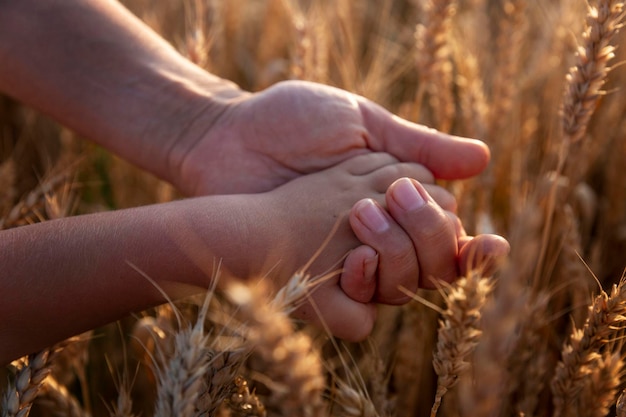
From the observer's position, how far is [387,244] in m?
1.03

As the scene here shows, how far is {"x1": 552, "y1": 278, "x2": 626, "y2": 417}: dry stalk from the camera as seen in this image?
76cm

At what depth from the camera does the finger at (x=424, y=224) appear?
39.9 inches

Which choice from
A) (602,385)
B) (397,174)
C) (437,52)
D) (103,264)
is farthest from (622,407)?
Result: (437,52)

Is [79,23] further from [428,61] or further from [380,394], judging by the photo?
[380,394]

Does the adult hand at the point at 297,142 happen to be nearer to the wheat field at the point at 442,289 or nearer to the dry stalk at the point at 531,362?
the wheat field at the point at 442,289

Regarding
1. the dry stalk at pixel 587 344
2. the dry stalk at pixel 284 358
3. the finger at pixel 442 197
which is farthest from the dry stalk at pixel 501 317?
the finger at pixel 442 197

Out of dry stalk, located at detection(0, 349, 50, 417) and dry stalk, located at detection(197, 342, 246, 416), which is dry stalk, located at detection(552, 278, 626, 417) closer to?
dry stalk, located at detection(197, 342, 246, 416)

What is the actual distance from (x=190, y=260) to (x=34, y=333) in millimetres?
261

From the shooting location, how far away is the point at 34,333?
0.85m

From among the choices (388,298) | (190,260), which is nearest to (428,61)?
(388,298)

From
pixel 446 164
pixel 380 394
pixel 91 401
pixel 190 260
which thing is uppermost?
pixel 446 164

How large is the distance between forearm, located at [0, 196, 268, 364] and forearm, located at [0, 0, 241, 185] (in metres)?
0.40

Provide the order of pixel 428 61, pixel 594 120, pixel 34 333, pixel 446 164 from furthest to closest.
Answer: pixel 594 120
pixel 428 61
pixel 446 164
pixel 34 333

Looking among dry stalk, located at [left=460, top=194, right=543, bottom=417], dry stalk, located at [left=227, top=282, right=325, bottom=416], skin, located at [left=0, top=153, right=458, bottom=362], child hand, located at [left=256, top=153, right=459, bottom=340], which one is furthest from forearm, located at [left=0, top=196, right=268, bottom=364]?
dry stalk, located at [left=460, top=194, right=543, bottom=417]
